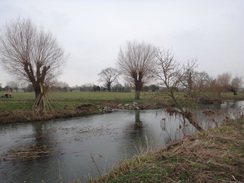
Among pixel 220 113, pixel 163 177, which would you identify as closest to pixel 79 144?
pixel 163 177

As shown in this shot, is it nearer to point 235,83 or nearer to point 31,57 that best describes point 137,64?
point 31,57

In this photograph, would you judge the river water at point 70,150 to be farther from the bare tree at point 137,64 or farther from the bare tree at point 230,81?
the bare tree at point 230,81

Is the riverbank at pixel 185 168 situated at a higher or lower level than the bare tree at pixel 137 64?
lower

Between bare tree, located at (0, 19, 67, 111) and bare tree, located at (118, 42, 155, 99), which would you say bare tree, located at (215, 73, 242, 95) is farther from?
bare tree, located at (0, 19, 67, 111)

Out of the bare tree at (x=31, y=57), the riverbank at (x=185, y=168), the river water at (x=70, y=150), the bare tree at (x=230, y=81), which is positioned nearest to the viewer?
the riverbank at (x=185, y=168)

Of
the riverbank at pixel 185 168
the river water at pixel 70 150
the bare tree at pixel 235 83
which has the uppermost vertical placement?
the bare tree at pixel 235 83

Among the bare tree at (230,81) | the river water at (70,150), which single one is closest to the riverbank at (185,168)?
the river water at (70,150)

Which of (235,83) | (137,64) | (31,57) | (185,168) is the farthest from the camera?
(235,83)

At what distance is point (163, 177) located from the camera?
12.0 ft

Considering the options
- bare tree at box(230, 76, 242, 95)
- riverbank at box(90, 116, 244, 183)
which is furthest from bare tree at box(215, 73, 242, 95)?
riverbank at box(90, 116, 244, 183)

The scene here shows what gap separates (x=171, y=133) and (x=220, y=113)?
574cm

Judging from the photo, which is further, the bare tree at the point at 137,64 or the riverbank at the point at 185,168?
the bare tree at the point at 137,64

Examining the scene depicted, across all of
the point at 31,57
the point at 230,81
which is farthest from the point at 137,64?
the point at 230,81

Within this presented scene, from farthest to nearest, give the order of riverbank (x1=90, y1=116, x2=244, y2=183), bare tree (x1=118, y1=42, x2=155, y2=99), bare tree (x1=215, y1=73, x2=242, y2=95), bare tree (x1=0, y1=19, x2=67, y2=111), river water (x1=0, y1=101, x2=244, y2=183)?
bare tree (x1=215, y1=73, x2=242, y2=95)
bare tree (x1=118, y1=42, x2=155, y2=99)
bare tree (x1=0, y1=19, x2=67, y2=111)
river water (x1=0, y1=101, x2=244, y2=183)
riverbank (x1=90, y1=116, x2=244, y2=183)
